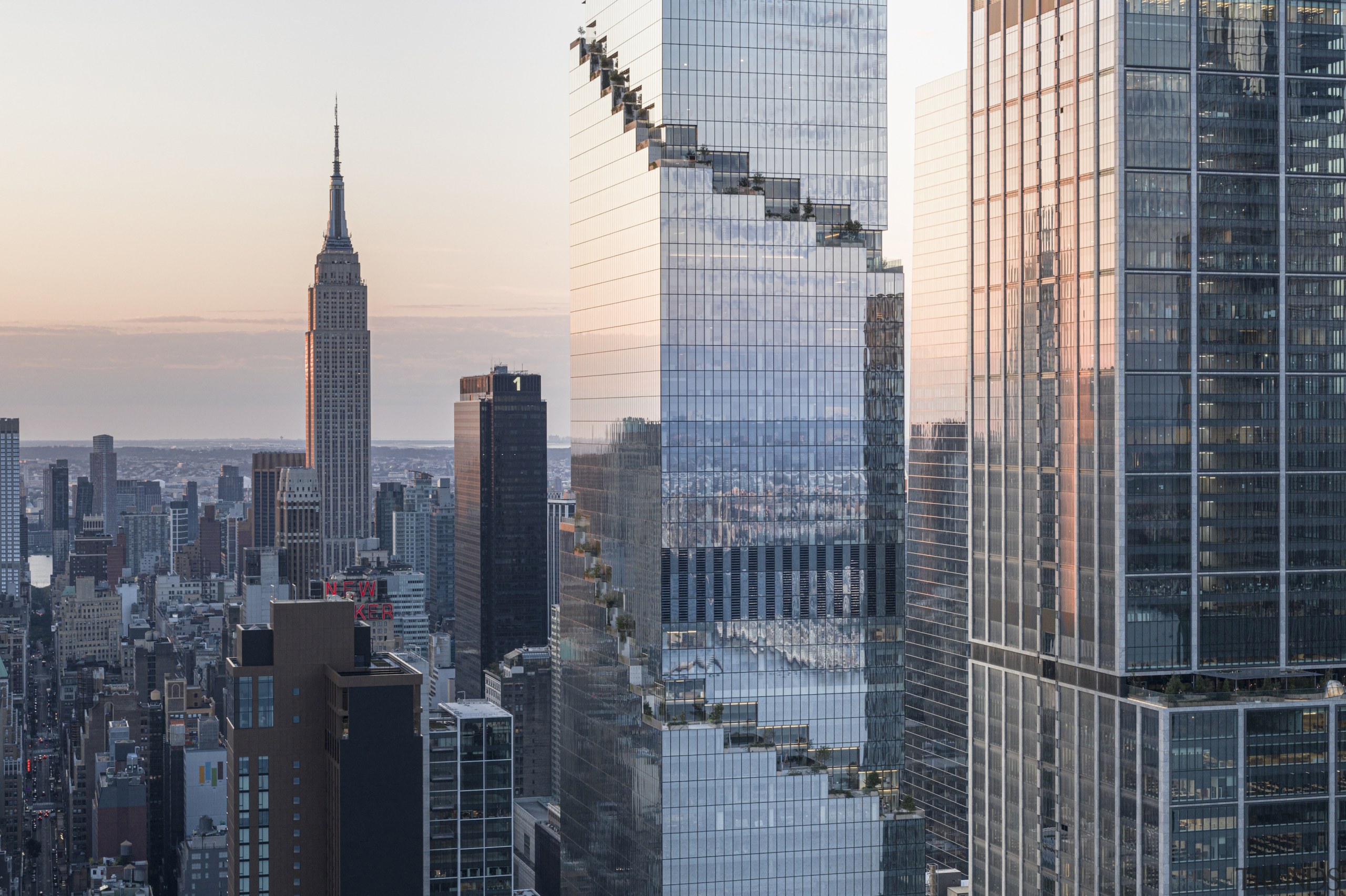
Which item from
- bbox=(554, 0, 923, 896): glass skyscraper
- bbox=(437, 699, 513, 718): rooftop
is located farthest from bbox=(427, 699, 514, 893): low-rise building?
bbox=(554, 0, 923, 896): glass skyscraper

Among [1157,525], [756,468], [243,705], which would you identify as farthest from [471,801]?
[1157,525]

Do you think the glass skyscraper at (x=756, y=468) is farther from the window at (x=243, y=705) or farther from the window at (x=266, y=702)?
the window at (x=243, y=705)

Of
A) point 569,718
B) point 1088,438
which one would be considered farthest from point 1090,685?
point 569,718

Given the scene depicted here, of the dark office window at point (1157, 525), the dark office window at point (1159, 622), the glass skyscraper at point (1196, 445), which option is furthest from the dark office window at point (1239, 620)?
→ the dark office window at point (1157, 525)

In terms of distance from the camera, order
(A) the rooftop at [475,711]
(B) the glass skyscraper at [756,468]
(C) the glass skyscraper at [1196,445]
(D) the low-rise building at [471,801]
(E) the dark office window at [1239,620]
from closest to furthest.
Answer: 1. (B) the glass skyscraper at [756,468]
2. (C) the glass skyscraper at [1196,445]
3. (E) the dark office window at [1239,620]
4. (D) the low-rise building at [471,801]
5. (A) the rooftop at [475,711]

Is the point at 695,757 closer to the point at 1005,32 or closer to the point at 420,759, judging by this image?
the point at 420,759
